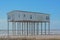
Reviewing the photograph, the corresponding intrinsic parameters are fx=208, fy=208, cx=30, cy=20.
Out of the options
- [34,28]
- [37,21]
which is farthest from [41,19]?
[34,28]

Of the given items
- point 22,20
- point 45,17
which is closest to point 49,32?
point 45,17

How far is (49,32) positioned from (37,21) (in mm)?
3071

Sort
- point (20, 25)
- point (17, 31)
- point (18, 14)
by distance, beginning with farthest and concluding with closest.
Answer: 1. point (20, 25)
2. point (17, 31)
3. point (18, 14)

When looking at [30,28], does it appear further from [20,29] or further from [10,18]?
[10,18]

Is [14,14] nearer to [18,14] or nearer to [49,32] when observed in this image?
[18,14]

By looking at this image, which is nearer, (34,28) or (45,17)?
(45,17)

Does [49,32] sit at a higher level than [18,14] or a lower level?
lower

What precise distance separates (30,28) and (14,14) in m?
5.67

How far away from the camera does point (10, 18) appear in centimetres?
3562

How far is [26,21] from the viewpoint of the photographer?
120 feet

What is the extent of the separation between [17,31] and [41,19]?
4837 mm

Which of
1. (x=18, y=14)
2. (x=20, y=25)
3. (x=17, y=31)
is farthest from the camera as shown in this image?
(x=20, y=25)

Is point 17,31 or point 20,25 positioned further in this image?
point 20,25

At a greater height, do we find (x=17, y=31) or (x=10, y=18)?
(x=10, y=18)
